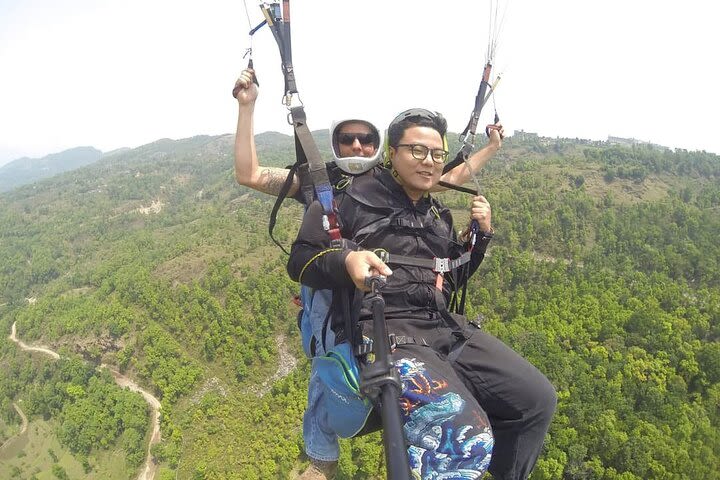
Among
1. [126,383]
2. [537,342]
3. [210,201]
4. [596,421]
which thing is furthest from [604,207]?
[210,201]

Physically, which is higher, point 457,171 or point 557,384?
point 457,171

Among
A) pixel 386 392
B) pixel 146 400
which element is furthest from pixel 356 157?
pixel 146 400

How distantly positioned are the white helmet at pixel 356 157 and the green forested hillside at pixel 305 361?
30482 mm

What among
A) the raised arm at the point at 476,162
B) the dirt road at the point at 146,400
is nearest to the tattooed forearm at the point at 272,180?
the raised arm at the point at 476,162

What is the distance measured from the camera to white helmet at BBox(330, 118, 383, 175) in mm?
3266

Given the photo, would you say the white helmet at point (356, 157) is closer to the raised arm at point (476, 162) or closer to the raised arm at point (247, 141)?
the raised arm at point (247, 141)

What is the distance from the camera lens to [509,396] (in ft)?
9.40

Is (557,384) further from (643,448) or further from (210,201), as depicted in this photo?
(210,201)

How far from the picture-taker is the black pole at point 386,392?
1.71 metres

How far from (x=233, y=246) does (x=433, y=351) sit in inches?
3326

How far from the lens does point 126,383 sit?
2249 inches

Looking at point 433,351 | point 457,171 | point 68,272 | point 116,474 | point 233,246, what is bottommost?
point 116,474

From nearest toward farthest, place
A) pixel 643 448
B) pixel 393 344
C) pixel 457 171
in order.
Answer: pixel 393 344 → pixel 457 171 → pixel 643 448

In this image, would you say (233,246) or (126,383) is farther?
(233,246)
